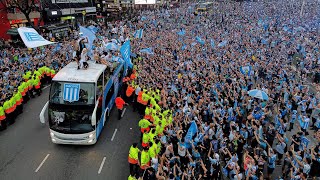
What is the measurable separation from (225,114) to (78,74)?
6053 millimetres

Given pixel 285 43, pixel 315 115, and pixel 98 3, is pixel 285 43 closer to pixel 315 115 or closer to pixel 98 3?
pixel 315 115

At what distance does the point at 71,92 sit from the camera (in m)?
11.7

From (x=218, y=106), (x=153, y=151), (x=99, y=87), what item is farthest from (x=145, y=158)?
(x=218, y=106)

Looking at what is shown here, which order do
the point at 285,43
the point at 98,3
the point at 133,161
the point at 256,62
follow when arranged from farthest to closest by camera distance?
the point at 98,3
the point at 285,43
the point at 256,62
the point at 133,161

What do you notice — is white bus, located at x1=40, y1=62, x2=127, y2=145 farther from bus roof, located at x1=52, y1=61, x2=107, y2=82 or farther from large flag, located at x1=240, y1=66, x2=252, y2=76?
large flag, located at x1=240, y1=66, x2=252, y2=76

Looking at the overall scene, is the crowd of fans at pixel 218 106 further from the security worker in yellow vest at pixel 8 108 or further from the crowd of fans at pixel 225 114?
the security worker in yellow vest at pixel 8 108

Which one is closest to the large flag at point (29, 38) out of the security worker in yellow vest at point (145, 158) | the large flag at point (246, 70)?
the security worker in yellow vest at point (145, 158)

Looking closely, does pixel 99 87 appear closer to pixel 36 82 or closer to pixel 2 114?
pixel 2 114

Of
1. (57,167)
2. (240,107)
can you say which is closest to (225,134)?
(240,107)

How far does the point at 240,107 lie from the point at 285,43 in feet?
53.2

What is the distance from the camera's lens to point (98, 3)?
60250 mm

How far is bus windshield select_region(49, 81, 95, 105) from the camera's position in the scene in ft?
38.3

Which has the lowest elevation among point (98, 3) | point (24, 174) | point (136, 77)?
point (24, 174)

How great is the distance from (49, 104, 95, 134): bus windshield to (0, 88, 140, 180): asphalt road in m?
→ 1.11
